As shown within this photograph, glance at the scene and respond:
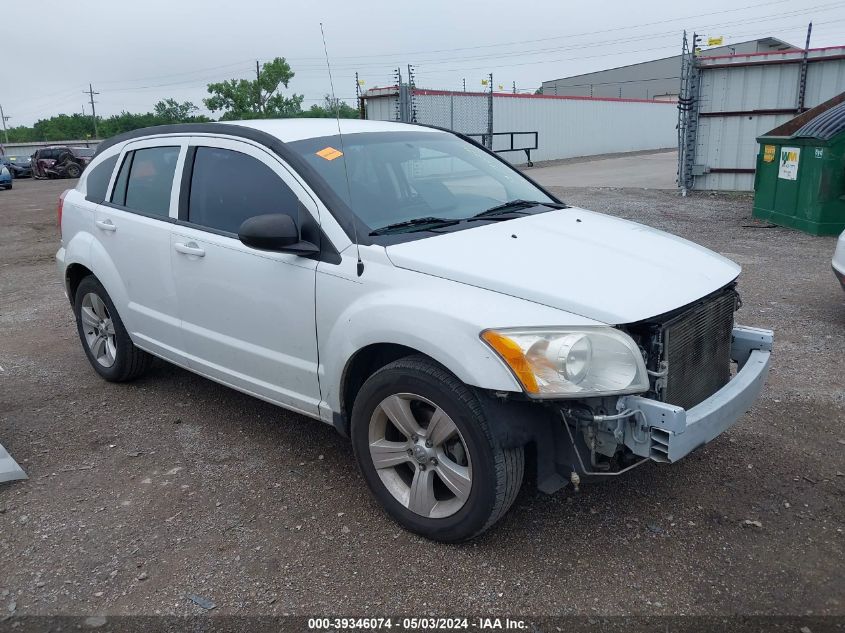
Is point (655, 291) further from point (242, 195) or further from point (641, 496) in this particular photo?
point (242, 195)

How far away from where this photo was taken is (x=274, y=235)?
320 centimetres

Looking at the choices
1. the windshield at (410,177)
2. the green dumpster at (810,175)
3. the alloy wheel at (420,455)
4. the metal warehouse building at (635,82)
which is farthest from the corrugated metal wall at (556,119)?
the alloy wheel at (420,455)

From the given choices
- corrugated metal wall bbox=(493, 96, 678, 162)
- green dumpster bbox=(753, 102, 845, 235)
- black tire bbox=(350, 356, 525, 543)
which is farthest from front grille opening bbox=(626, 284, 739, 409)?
corrugated metal wall bbox=(493, 96, 678, 162)

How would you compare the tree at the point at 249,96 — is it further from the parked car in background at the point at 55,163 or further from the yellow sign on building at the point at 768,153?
the yellow sign on building at the point at 768,153

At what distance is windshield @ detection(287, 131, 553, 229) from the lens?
350 centimetres

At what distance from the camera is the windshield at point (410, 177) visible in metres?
3.50

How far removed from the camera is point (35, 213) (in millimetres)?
17516

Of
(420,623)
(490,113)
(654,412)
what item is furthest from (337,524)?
(490,113)

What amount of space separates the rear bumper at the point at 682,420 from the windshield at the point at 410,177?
1.42 m

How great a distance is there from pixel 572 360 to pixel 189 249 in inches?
91.0

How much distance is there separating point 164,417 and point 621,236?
2.98m

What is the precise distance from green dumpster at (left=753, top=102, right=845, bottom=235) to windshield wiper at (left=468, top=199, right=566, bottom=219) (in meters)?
7.02

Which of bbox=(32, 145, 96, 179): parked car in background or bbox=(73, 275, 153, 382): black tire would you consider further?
bbox=(32, 145, 96, 179): parked car in background

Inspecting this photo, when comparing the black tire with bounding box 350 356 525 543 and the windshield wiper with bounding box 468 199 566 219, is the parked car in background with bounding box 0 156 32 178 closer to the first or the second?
the windshield wiper with bounding box 468 199 566 219
